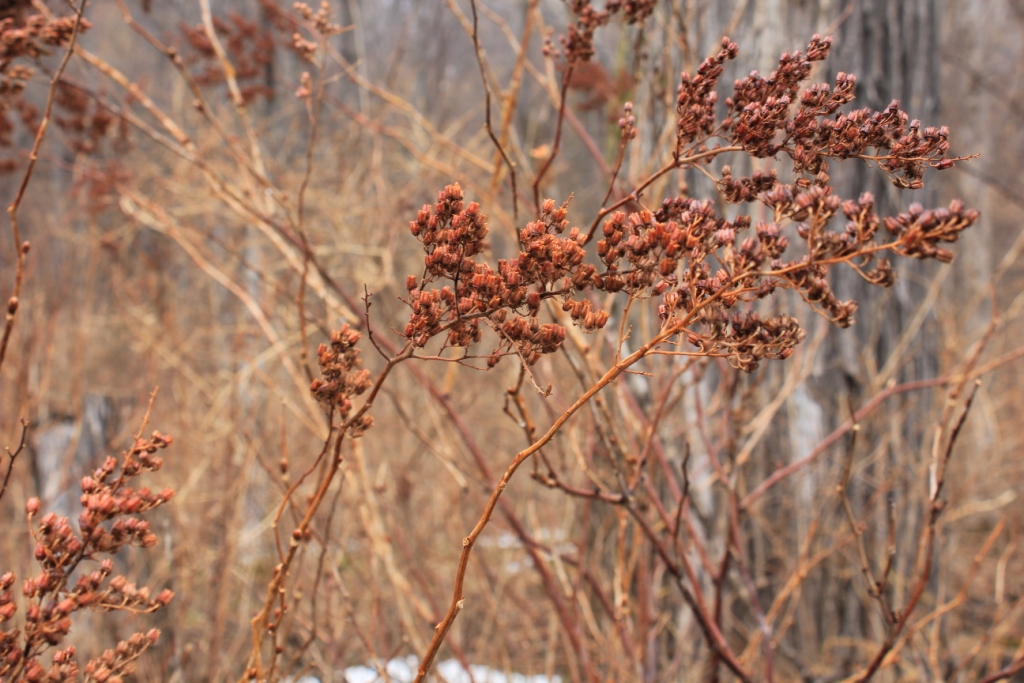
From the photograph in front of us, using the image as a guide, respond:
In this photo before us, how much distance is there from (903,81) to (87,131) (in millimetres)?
3075

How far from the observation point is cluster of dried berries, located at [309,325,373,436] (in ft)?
2.78

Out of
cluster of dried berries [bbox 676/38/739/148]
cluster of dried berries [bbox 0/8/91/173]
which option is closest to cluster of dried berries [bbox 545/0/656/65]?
cluster of dried berries [bbox 676/38/739/148]

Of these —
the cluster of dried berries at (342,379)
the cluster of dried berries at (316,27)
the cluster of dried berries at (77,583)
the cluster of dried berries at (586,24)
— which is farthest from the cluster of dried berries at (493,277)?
the cluster of dried berries at (316,27)

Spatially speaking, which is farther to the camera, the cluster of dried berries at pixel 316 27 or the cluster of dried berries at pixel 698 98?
the cluster of dried berries at pixel 316 27

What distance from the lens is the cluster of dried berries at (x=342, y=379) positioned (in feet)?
2.78

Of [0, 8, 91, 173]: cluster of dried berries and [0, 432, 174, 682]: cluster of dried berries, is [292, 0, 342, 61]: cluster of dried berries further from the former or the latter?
[0, 432, 174, 682]: cluster of dried berries

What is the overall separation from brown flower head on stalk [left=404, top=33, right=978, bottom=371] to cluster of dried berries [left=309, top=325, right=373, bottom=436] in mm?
122

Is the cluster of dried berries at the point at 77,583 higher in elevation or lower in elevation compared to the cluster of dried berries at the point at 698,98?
lower

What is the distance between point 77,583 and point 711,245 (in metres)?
0.75

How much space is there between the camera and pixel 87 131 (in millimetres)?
3037

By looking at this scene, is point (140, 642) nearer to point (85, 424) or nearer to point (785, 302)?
point (785, 302)

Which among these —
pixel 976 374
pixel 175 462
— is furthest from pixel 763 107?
pixel 175 462

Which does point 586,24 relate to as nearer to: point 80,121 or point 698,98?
point 698,98

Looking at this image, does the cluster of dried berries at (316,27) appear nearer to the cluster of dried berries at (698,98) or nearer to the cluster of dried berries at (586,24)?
the cluster of dried berries at (586,24)
